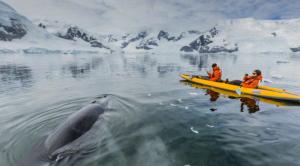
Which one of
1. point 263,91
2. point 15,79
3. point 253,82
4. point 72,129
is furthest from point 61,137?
point 15,79

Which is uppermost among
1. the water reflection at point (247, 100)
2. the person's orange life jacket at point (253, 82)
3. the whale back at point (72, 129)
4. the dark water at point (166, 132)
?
the person's orange life jacket at point (253, 82)

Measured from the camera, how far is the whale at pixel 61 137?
18.3ft

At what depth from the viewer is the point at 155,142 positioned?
7.46 m

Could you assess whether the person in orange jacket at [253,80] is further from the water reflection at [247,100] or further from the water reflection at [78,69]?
the water reflection at [78,69]

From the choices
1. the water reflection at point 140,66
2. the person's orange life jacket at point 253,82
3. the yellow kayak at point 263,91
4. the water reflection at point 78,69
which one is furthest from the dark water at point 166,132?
the water reflection at point 140,66

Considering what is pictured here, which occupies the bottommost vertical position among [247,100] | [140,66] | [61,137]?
[247,100]

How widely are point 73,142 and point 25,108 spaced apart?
7.39 metres

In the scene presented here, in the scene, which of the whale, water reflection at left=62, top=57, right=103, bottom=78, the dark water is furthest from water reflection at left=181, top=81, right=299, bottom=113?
Result: water reflection at left=62, top=57, right=103, bottom=78

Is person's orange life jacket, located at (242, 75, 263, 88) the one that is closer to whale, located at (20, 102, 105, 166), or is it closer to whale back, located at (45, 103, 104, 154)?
whale back, located at (45, 103, 104, 154)

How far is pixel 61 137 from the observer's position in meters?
6.27

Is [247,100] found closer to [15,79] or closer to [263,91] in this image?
[263,91]

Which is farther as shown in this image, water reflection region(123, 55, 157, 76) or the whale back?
water reflection region(123, 55, 157, 76)

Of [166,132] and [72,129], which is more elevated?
[72,129]

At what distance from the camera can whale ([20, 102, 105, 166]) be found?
557 centimetres
